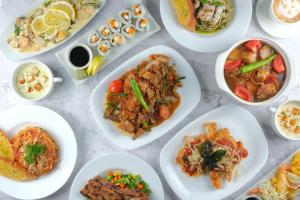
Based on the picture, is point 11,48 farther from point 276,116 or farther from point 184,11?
point 276,116

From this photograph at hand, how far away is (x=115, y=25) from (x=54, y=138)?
97 cm

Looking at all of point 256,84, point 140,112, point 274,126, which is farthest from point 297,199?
point 140,112

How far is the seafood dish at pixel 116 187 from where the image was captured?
327 cm

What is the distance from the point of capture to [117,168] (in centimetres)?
335

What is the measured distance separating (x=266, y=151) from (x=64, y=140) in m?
1.50

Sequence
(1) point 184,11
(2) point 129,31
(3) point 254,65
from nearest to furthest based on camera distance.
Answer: (3) point 254,65
(1) point 184,11
(2) point 129,31

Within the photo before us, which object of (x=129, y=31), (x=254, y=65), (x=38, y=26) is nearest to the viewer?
(x=254, y=65)

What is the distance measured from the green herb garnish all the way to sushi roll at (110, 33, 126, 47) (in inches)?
36.4

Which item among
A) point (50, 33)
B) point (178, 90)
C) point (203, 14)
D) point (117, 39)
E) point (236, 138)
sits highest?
point (50, 33)

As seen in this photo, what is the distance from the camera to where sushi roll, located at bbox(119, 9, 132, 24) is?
129 inches

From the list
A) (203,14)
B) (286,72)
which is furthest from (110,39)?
(286,72)

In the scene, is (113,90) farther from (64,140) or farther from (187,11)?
(187,11)

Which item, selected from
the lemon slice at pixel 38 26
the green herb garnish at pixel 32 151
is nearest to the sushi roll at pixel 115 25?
the lemon slice at pixel 38 26

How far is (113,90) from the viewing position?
3.27m
